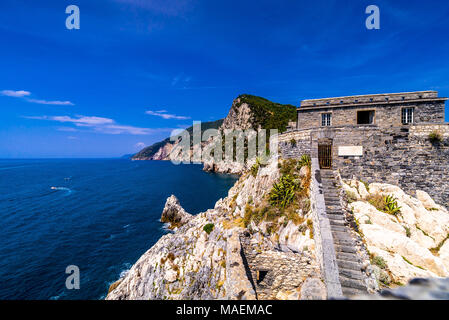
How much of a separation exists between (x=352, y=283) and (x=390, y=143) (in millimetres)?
10888

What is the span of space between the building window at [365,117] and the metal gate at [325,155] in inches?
233

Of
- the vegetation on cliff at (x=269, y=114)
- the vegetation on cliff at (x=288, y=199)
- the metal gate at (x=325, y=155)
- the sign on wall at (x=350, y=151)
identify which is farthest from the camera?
the vegetation on cliff at (x=269, y=114)

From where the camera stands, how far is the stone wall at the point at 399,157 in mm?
13469

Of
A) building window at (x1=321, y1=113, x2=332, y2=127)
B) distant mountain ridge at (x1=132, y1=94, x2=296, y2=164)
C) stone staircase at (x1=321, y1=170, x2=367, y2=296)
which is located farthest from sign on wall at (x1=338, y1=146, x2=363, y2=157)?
distant mountain ridge at (x1=132, y1=94, x2=296, y2=164)

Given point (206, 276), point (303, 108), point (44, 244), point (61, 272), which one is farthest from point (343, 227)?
point (44, 244)

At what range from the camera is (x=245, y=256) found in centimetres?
1360

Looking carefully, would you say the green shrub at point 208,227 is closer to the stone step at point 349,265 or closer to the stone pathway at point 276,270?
the stone pathway at point 276,270

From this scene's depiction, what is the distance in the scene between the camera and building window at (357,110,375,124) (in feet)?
56.9

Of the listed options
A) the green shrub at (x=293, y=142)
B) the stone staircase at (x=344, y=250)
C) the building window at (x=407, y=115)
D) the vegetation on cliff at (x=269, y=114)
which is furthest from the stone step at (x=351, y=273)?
the vegetation on cliff at (x=269, y=114)
